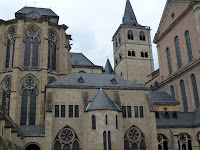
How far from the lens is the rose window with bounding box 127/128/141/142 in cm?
3159

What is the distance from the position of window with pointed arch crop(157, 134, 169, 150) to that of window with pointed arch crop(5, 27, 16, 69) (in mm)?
22661

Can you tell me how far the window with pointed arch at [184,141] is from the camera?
33.7m

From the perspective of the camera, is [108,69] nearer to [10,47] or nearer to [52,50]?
[52,50]

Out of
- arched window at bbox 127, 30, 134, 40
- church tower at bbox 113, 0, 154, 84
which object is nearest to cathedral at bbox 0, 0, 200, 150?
church tower at bbox 113, 0, 154, 84

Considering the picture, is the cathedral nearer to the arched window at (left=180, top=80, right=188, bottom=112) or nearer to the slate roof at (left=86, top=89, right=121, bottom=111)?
the slate roof at (left=86, top=89, right=121, bottom=111)

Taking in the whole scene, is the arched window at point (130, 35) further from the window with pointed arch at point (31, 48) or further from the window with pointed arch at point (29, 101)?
the window with pointed arch at point (29, 101)

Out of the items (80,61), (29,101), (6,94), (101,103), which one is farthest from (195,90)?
(6,94)

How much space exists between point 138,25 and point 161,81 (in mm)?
24095

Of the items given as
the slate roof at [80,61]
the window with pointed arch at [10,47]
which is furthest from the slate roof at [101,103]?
the slate roof at [80,61]

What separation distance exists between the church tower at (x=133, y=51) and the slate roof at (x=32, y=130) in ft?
108

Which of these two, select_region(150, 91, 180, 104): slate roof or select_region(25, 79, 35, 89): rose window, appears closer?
select_region(25, 79, 35, 89): rose window

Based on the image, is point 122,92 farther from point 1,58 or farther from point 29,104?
point 1,58

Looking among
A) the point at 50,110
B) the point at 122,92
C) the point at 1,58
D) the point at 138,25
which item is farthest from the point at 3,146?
the point at 138,25

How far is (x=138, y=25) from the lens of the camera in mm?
67875
